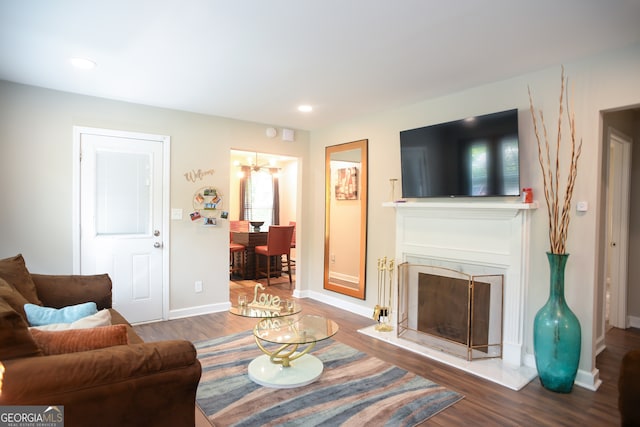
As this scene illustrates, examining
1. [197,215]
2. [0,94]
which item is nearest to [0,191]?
[0,94]

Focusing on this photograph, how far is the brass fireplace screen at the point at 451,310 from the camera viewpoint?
3.14 metres

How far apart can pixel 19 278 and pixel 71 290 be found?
0.39m

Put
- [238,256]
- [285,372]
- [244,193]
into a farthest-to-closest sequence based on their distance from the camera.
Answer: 1. [244,193]
2. [238,256]
3. [285,372]

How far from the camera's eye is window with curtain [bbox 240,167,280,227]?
8.31 meters

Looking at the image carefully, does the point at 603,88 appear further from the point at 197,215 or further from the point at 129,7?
the point at 197,215

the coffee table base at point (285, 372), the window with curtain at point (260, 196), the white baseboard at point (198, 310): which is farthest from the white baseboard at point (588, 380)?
the window with curtain at point (260, 196)

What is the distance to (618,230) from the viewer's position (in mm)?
3904

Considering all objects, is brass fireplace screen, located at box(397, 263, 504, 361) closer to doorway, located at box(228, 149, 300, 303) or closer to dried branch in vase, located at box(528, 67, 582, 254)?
dried branch in vase, located at box(528, 67, 582, 254)

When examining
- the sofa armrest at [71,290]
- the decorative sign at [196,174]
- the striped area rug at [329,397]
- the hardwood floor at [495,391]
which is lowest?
the hardwood floor at [495,391]

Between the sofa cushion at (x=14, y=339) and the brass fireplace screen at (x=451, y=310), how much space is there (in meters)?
3.03

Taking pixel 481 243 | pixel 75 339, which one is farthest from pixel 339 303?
pixel 75 339

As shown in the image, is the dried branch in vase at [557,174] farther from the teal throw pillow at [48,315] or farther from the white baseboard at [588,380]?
the teal throw pillow at [48,315]

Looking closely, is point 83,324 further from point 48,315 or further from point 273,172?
point 273,172

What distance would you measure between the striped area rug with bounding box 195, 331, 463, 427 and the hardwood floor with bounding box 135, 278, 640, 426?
14 centimetres
